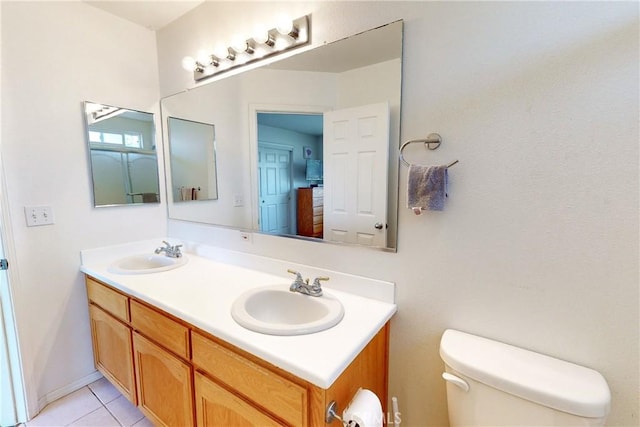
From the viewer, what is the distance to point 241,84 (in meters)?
1.63

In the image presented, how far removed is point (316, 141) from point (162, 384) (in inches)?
53.1

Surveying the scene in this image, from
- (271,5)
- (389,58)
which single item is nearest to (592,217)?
(389,58)

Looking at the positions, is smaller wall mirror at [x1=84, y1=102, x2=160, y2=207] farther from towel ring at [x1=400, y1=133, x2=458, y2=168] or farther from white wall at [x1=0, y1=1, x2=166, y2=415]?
towel ring at [x1=400, y1=133, x2=458, y2=168]

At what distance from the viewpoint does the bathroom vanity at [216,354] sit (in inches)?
33.6

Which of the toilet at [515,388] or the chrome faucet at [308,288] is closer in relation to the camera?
the toilet at [515,388]

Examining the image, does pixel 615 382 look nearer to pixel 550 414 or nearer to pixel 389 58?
pixel 550 414

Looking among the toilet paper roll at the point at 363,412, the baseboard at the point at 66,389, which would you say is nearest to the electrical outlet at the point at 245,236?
the toilet paper roll at the point at 363,412

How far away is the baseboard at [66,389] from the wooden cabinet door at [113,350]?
118mm

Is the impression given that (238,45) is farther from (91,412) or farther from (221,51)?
(91,412)

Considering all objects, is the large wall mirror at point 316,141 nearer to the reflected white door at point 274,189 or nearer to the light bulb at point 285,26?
the reflected white door at point 274,189

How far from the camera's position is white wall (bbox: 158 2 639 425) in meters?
0.80

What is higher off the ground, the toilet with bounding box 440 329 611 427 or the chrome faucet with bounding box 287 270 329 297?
the chrome faucet with bounding box 287 270 329 297

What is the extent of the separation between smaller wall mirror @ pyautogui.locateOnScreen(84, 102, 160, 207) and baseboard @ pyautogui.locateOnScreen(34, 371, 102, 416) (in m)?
1.14

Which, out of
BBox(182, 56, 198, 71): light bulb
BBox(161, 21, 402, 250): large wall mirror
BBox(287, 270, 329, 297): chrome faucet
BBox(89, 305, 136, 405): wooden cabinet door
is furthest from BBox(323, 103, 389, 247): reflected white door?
BBox(89, 305, 136, 405): wooden cabinet door
